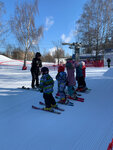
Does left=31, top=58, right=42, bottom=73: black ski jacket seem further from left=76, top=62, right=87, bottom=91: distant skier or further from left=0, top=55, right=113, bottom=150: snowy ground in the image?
left=0, top=55, right=113, bottom=150: snowy ground

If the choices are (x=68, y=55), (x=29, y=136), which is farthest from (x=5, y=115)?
(x=68, y=55)

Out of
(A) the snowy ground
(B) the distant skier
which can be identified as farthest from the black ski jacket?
(A) the snowy ground

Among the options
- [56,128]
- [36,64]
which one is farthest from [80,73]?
[56,128]

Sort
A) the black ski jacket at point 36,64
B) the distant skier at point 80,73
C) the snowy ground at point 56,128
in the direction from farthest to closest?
the black ski jacket at point 36,64 → the distant skier at point 80,73 → the snowy ground at point 56,128

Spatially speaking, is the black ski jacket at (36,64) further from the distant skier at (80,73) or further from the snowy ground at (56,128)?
the snowy ground at (56,128)

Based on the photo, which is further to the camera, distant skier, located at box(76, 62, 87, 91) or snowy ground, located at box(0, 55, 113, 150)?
distant skier, located at box(76, 62, 87, 91)

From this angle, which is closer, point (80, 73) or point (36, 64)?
point (80, 73)

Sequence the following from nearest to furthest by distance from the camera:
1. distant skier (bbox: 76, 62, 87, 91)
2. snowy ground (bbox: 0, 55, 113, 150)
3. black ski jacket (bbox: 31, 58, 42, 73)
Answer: snowy ground (bbox: 0, 55, 113, 150)
distant skier (bbox: 76, 62, 87, 91)
black ski jacket (bbox: 31, 58, 42, 73)

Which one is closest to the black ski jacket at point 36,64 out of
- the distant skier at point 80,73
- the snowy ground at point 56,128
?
the distant skier at point 80,73

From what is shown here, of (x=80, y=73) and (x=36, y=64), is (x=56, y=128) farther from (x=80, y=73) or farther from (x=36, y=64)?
(x=36, y=64)

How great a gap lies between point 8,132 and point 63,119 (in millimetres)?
1266

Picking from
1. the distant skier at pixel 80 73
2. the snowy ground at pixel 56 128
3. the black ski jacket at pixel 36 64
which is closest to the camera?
the snowy ground at pixel 56 128

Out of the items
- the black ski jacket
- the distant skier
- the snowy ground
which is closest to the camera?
the snowy ground

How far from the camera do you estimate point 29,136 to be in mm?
2191
